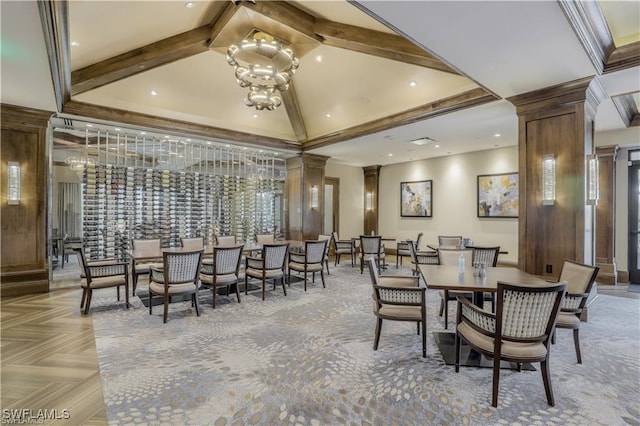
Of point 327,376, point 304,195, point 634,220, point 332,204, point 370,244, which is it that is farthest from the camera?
point 332,204

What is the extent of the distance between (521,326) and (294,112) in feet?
21.0

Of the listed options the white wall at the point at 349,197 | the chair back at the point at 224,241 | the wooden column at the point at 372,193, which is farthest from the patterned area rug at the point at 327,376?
the wooden column at the point at 372,193

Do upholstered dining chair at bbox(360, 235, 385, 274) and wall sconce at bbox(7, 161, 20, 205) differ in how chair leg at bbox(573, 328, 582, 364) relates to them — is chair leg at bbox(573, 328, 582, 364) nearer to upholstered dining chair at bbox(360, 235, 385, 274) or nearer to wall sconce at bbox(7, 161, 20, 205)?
upholstered dining chair at bbox(360, 235, 385, 274)

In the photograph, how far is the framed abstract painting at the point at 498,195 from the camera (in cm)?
784

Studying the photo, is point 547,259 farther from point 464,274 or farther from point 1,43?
point 1,43

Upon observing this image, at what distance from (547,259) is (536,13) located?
3200 millimetres

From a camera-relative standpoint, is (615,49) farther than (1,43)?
Yes

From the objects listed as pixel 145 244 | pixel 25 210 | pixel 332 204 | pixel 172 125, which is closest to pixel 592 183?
pixel 145 244

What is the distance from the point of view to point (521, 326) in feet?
7.48

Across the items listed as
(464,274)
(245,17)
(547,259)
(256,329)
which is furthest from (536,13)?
(256,329)

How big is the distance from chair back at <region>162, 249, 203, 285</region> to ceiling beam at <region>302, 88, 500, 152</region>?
424 centimetres

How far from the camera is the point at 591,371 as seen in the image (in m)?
2.84

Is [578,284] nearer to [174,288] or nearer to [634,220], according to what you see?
[174,288]

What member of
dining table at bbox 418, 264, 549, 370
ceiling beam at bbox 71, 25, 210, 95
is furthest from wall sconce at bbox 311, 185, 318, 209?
dining table at bbox 418, 264, 549, 370
